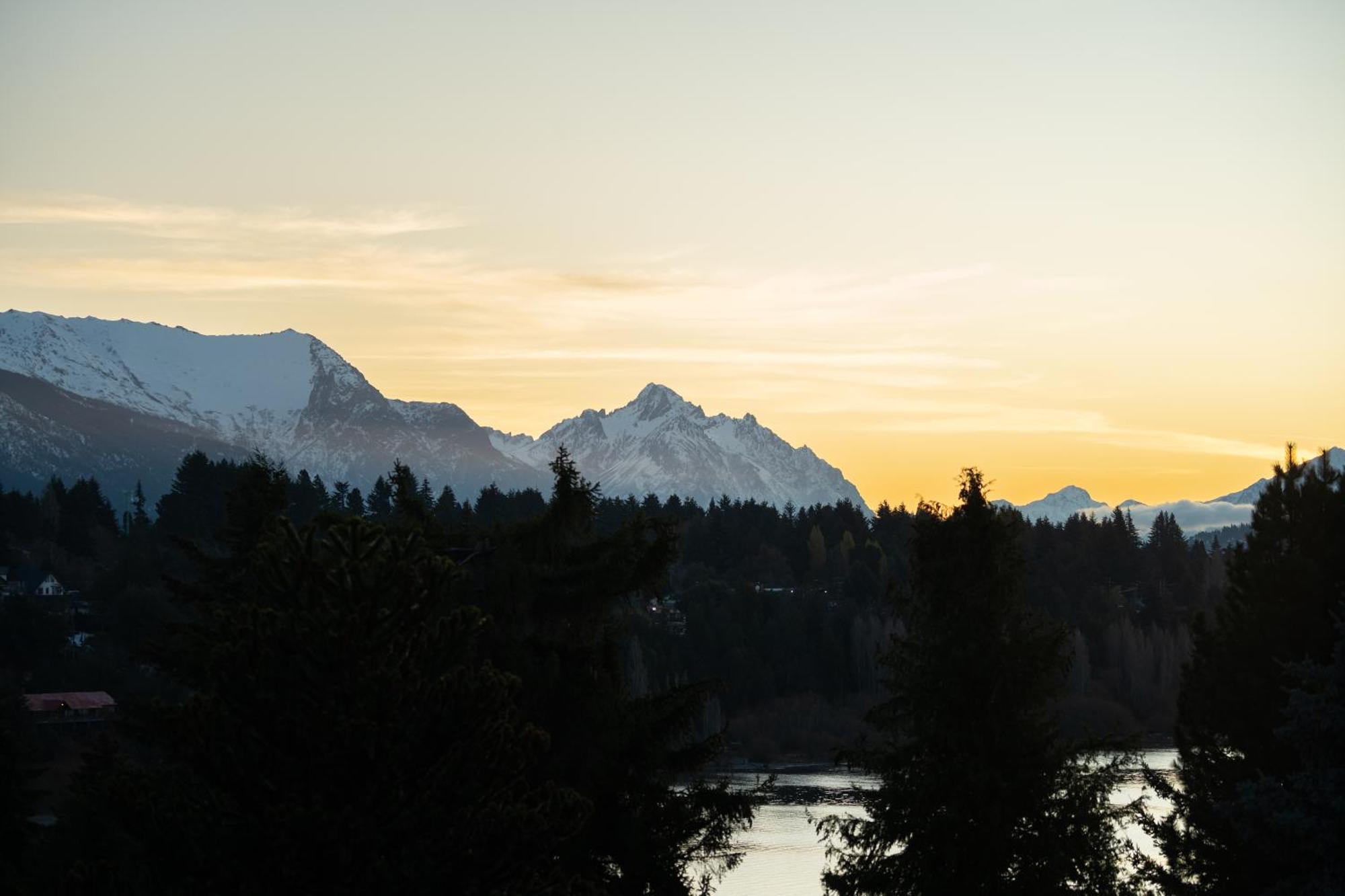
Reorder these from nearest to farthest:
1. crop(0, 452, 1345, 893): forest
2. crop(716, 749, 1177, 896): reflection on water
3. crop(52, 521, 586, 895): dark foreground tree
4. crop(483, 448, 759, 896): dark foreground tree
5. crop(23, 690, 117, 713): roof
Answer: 1. crop(52, 521, 586, 895): dark foreground tree
2. crop(0, 452, 1345, 893): forest
3. crop(483, 448, 759, 896): dark foreground tree
4. crop(716, 749, 1177, 896): reflection on water
5. crop(23, 690, 117, 713): roof

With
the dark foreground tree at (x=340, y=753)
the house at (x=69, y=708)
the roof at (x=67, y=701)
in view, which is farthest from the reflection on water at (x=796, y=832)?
the roof at (x=67, y=701)

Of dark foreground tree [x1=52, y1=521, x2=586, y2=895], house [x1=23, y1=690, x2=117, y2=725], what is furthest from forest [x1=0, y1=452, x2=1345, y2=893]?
house [x1=23, y1=690, x2=117, y2=725]

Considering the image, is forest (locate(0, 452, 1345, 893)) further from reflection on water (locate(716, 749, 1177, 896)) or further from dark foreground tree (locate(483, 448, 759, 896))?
reflection on water (locate(716, 749, 1177, 896))

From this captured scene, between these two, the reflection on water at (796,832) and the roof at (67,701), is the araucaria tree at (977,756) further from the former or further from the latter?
the roof at (67,701)

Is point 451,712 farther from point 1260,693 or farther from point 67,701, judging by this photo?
point 67,701

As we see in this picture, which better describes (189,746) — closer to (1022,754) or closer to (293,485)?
(1022,754)

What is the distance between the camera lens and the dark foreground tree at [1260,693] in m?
19.5

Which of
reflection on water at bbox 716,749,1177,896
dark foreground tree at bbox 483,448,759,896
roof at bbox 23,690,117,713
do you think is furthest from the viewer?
roof at bbox 23,690,117,713

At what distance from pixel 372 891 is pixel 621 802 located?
776cm

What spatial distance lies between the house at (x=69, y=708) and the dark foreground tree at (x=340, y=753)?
70.8 m

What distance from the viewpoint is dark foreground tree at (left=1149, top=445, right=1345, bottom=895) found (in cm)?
1945

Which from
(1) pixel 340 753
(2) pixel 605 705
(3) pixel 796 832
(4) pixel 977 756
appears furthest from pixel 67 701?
(1) pixel 340 753

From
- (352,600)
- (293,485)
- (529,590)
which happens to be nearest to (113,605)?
(293,485)

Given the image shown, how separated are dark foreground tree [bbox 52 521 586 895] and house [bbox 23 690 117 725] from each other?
7080 cm
